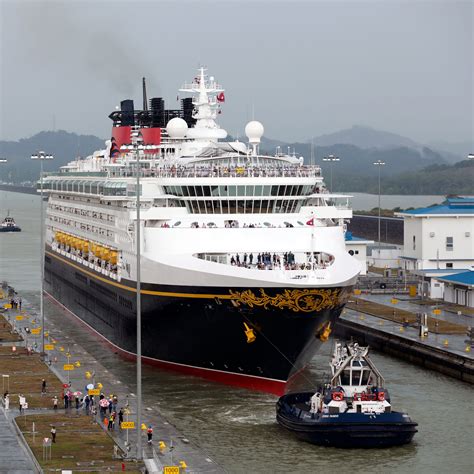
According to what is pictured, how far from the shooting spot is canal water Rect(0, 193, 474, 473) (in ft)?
126

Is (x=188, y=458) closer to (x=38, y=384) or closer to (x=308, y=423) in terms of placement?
(x=308, y=423)

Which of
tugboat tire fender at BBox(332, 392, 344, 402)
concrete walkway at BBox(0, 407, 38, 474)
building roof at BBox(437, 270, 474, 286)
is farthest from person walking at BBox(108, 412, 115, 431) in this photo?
building roof at BBox(437, 270, 474, 286)

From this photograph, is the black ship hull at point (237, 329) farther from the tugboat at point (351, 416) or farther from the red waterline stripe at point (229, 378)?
the tugboat at point (351, 416)

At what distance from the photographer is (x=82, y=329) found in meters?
68.2

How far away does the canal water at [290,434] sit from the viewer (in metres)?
38.4

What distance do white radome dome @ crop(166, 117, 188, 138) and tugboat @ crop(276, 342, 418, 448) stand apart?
85.1 feet

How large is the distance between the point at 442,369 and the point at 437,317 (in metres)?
13.1

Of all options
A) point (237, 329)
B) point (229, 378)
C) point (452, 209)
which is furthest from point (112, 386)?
point (452, 209)

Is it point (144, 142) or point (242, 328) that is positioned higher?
point (144, 142)

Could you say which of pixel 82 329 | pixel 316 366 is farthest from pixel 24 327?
pixel 316 366

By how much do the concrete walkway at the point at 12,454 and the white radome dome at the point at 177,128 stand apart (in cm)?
2714

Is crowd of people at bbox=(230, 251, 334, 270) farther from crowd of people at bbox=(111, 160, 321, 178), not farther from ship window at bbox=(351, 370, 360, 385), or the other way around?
ship window at bbox=(351, 370, 360, 385)

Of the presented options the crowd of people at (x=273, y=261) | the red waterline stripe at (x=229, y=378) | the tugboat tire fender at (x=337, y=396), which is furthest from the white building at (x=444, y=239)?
the tugboat tire fender at (x=337, y=396)

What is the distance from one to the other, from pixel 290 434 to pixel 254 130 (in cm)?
2284
